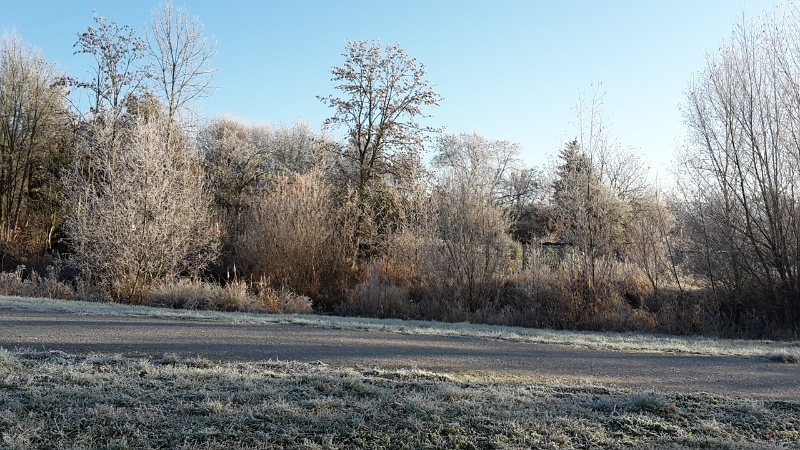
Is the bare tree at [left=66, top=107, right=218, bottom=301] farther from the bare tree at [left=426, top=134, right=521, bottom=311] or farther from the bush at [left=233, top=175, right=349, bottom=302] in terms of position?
the bare tree at [left=426, top=134, right=521, bottom=311]

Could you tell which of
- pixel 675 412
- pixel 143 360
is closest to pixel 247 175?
pixel 143 360

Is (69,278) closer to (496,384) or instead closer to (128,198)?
(128,198)

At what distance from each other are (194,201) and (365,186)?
8.00 meters

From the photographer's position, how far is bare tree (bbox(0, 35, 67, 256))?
2989cm

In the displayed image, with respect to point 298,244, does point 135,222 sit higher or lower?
higher

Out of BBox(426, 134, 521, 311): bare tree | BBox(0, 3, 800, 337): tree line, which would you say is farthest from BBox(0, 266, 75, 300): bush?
BBox(426, 134, 521, 311): bare tree

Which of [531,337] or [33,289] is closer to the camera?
[531,337]

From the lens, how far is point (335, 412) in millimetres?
4910

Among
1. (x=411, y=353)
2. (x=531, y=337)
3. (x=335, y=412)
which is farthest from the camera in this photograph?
(x=531, y=337)

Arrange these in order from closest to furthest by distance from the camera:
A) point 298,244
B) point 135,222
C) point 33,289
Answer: point 33,289, point 135,222, point 298,244

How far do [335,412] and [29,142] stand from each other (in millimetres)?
31416

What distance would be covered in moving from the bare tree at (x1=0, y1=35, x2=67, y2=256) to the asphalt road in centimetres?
2286

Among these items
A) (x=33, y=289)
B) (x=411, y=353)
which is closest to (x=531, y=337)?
(x=411, y=353)

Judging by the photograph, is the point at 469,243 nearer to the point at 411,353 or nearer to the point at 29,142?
the point at 411,353
